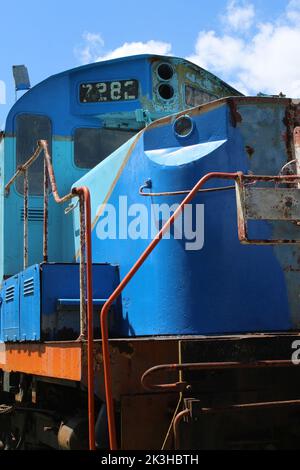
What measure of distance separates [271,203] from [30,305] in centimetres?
197

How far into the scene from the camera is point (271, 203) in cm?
330

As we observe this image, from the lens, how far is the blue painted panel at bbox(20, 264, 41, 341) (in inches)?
169

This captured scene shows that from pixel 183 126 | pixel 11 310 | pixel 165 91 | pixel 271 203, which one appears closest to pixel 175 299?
pixel 271 203

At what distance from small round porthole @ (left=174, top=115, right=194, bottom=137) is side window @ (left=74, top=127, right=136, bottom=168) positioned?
213cm

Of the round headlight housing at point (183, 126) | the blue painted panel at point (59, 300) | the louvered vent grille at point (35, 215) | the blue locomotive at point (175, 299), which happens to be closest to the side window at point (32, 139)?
the louvered vent grille at point (35, 215)

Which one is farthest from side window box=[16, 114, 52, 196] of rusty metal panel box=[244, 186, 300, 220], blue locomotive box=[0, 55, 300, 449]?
rusty metal panel box=[244, 186, 300, 220]

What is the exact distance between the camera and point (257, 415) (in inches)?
137

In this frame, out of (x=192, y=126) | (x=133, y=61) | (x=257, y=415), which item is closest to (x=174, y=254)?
(x=192, y=126)

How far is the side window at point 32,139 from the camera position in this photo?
20.0ft

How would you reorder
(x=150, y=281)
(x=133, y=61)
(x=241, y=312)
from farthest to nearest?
(x=133, y=61) < (x=150, y=281) < (x=241, y=312)

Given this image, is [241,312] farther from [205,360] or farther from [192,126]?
[192,126]

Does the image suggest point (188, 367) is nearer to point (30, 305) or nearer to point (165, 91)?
point (30, 305)

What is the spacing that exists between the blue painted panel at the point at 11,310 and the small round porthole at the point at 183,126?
178 cm

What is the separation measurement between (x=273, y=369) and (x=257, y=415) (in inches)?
10.4
